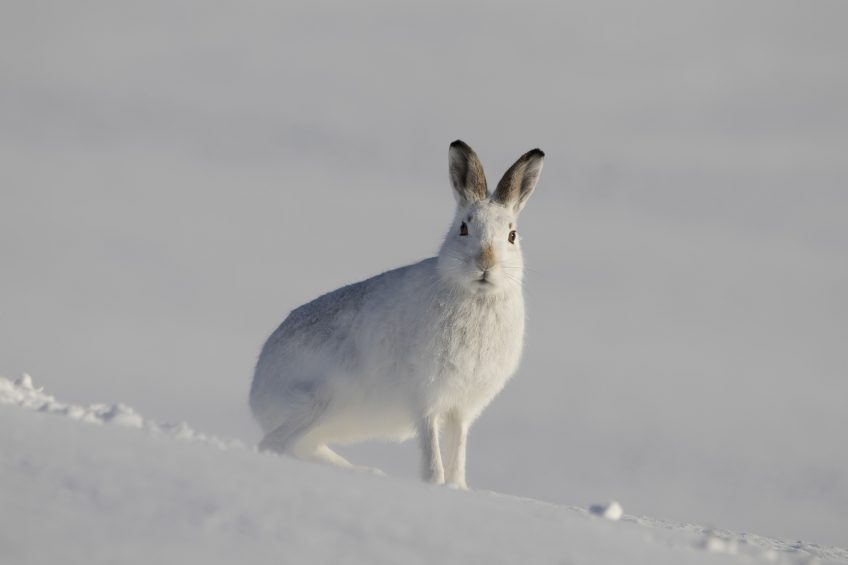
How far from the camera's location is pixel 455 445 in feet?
28.4

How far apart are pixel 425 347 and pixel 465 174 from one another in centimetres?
165

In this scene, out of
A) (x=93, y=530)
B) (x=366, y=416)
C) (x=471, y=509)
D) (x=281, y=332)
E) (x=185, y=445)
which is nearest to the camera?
(x=93, y=530)

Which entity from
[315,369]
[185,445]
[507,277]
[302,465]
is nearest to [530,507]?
[302,465]

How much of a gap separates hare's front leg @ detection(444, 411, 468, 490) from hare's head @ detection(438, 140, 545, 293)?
3.79 ft

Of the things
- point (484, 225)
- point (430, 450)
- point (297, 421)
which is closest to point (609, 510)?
point (430, 450)

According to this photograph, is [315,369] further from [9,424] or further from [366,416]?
[9,424]

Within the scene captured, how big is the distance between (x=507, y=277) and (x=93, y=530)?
16.7 ft

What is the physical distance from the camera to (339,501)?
14.6 feet

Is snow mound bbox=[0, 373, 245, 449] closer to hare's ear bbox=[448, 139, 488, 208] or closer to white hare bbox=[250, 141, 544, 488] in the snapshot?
white hare bbox=[250, 141, 544, 488]

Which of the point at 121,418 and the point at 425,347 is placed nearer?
the point at 121,418

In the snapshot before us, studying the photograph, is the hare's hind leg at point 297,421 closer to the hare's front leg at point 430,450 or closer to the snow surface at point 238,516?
the hare's front leg at point 430,450

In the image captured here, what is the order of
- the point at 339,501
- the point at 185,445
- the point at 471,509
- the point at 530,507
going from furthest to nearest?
1. the point at 530,507
2. the point at 185,445
3. the point at 471,509
4. the point at 339,501

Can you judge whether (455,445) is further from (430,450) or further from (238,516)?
(238,516)

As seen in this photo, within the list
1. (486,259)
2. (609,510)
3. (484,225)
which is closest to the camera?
(609,510)
